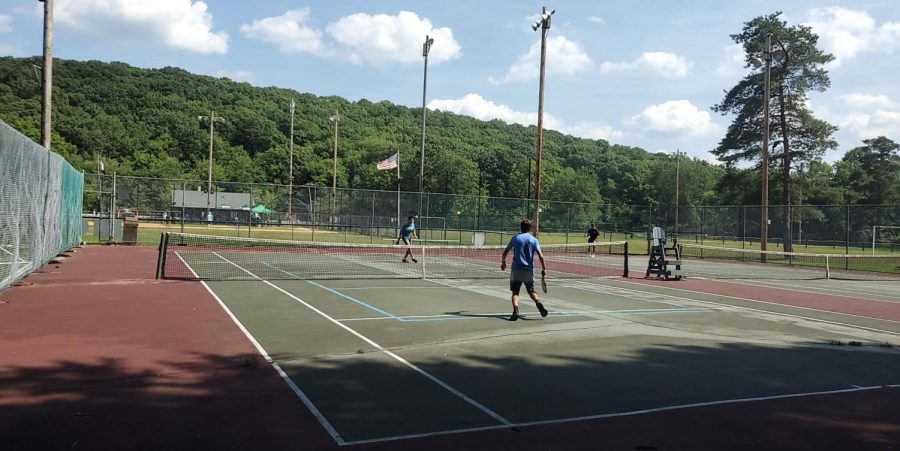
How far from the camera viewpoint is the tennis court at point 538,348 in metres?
5.76

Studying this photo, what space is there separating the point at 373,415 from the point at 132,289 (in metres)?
10.9

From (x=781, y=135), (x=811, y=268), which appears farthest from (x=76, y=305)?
(x=781, y=135)

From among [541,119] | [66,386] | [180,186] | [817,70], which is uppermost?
[817,70]

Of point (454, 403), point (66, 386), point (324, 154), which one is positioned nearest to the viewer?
point (454, 403)

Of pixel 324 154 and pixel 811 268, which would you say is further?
pixel 324 154

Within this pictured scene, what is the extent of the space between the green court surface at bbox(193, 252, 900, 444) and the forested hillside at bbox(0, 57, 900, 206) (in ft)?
235

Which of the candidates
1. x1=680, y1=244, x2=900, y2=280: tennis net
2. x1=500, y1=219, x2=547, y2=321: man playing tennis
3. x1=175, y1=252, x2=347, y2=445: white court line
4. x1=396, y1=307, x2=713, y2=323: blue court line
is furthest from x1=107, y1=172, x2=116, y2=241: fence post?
x1=680, y1=244, x2=900, y2=280: tennis net

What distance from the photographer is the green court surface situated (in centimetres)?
571

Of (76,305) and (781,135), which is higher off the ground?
(781,135)

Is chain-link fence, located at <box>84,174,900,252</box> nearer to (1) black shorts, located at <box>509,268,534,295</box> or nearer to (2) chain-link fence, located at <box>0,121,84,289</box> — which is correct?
(2) chain-link fence, located at <box>0,121,84,289</box>

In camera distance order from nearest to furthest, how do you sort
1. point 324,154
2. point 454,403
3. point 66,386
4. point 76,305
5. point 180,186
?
point 454,403
point 66,386
point 76,305
point 180,186
point 324,154

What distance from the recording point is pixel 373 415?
538 centimetres

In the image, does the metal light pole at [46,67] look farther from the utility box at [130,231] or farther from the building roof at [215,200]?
the building roof at [215,200]

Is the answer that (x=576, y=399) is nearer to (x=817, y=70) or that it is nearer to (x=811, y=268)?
(x=811, y=268)
